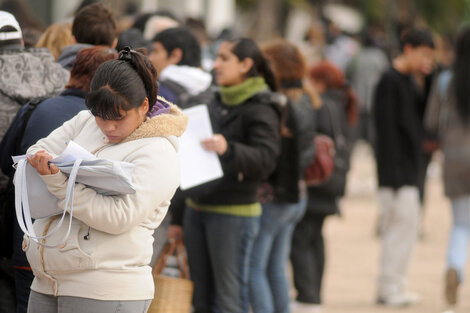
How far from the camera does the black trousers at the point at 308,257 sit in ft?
25.9

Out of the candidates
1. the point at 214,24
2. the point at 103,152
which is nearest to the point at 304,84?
the point at 103,152

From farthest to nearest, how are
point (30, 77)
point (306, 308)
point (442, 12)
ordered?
point (442, 12), point (306, 308), point (30, 77)

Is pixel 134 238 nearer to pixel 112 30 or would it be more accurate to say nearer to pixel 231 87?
pixel 112 30

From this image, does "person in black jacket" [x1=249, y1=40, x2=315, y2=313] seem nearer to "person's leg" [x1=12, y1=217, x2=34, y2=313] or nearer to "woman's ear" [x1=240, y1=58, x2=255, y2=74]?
"woman's ear" [x1=240, y1=58, x2=255, y2=74]

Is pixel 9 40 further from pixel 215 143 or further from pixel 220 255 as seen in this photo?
pixel 220 255

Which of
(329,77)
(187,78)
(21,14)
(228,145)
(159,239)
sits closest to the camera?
(228,145)

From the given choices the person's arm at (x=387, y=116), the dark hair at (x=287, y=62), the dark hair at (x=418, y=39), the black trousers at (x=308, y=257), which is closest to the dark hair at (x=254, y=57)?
the dark hair at (x=287, y=62)

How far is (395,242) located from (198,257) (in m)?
2.72

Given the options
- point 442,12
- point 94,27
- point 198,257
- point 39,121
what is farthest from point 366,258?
point 442,12

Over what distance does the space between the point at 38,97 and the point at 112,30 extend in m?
0.72

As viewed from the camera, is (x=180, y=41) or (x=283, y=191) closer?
(x=180, y=41)

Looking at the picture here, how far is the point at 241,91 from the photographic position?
611 cm

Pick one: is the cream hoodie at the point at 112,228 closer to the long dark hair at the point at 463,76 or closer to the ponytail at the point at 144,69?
the ponytail at the point at 144,69

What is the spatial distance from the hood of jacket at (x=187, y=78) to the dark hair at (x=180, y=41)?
0.11 metres
